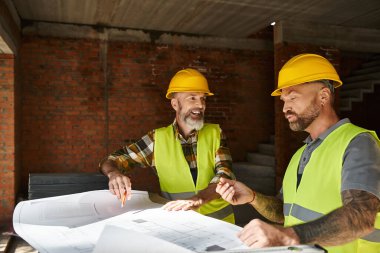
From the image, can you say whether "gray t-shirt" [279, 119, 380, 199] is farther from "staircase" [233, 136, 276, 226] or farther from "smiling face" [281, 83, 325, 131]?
"staircase" [233, 136, 276, 226]

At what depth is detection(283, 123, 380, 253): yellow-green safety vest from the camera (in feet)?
4.93

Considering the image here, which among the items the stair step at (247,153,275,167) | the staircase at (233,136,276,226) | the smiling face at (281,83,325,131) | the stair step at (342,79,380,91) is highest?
the stair step at (342,79,380,91)

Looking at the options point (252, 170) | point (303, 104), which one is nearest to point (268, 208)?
point (303, 104)

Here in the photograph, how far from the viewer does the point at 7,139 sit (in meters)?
5.59

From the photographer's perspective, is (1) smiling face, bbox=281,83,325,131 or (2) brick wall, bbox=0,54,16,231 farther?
(2) brick wall, bbox=0,54,16,231

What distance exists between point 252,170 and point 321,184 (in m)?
5.42

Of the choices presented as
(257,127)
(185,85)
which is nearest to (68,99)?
(257,127)

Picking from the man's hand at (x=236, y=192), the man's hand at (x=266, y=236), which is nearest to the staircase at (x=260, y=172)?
the man's hand at (x=236, y=192)

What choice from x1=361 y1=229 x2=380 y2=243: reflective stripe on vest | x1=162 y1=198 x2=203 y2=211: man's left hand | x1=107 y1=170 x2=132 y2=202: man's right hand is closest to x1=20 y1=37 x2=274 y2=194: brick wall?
x1=107 y1=170 x2=132 y2=202: man's right hand

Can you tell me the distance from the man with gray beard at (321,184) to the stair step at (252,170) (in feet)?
15.7

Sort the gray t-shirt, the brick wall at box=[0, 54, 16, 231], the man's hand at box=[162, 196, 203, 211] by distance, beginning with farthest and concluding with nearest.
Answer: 1. the brick wall at box=[0, 54, 16, 231]
2. the man's hand at box=[162, 196, 203, 211]
3. the gray t-shirt

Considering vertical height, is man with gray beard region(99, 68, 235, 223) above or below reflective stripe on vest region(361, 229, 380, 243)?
above

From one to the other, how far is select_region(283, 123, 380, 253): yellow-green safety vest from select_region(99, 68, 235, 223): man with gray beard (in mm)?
694

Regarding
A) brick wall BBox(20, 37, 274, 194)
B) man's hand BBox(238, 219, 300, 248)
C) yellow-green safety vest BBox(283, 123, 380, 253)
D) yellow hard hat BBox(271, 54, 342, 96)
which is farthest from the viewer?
brick wall BBox(20, 37, 274, 194)
